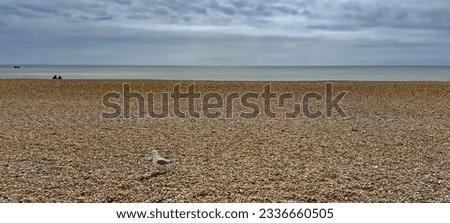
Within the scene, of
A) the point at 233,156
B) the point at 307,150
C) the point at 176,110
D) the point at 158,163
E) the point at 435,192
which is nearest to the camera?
the point at 435,192

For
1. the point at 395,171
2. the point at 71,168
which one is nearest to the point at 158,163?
the point at 71,168

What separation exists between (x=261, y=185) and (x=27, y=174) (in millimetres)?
2864

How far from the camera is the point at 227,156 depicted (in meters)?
6.84

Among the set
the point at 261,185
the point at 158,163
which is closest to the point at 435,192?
the point at 261,185

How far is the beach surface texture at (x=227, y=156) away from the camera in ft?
16.5

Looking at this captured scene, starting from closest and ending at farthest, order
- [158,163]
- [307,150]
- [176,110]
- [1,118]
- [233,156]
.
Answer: [158,163], [233,156], [307,150], [1,118], [176,110]

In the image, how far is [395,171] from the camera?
5938 mm

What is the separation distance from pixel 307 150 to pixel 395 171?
164 centimetres

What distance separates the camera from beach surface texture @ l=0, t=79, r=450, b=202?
5016 mm

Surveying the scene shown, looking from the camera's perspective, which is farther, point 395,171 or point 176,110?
point 176,110
